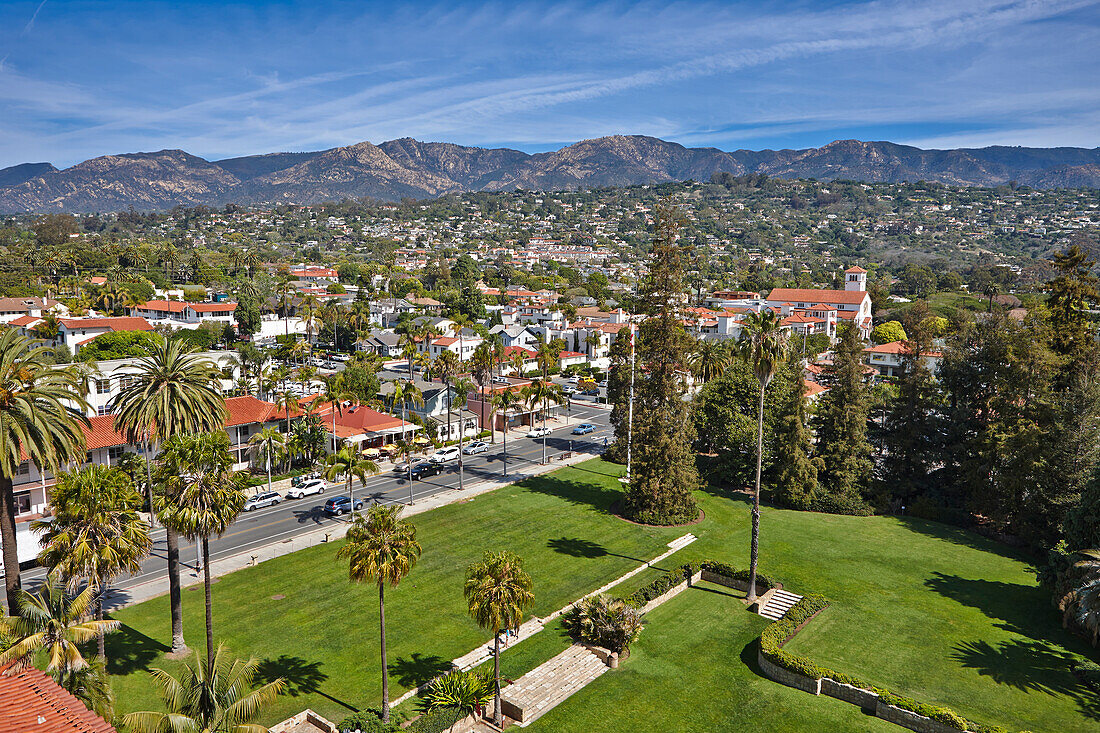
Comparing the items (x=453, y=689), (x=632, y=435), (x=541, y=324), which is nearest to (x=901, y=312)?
(x=541, y=324)

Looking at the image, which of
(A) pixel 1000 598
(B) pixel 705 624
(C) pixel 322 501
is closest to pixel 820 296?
(A) pixel 1000 598

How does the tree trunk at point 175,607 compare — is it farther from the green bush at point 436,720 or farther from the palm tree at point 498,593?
the palm tree at point 498,593

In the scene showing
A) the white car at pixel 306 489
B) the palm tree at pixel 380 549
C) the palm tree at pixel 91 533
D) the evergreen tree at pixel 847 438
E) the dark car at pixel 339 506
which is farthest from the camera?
the white car at pixel 306 489

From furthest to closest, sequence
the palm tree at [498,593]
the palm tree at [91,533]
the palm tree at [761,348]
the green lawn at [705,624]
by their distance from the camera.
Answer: the palm tree at [761,348]
the green lawn at [705,624]
the palm tree at [91,533]
the palm tree at [498,593]

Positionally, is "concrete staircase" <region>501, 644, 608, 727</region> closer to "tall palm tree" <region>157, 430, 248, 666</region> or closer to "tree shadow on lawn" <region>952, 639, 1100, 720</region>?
"tall palm tree" <region>157, 430, 248, 666</region>


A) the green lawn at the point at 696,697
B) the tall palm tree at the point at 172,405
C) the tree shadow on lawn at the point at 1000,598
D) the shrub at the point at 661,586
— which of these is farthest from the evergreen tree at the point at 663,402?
the tall palm tree at the point at 172,405

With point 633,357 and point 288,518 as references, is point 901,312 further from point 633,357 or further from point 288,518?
point 288,518
